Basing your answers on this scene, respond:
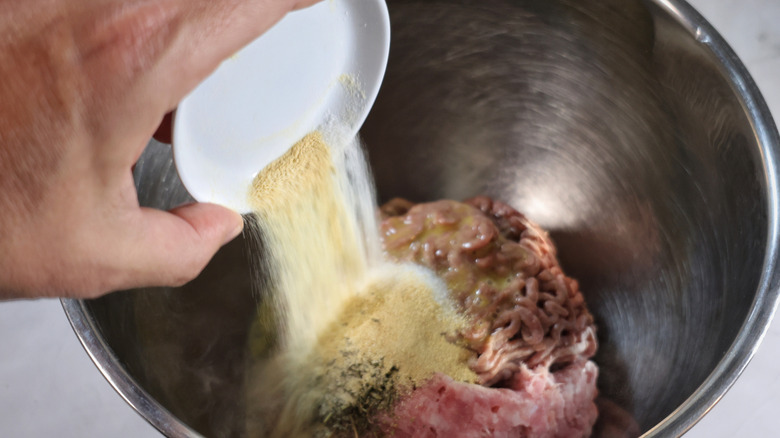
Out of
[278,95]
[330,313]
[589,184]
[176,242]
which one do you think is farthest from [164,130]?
[589,184]

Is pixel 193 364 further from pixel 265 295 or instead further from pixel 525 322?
pixel 525 322

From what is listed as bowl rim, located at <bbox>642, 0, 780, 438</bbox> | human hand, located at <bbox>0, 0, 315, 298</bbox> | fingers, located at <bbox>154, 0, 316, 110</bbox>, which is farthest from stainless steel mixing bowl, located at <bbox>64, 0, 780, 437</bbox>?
fingers, located at <bbox>154, 0, 316, 110</bbox>

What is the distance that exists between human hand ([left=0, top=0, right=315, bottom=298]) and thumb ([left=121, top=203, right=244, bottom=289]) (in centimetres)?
1

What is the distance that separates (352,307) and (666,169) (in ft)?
2.20

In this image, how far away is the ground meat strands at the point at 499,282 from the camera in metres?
1.20

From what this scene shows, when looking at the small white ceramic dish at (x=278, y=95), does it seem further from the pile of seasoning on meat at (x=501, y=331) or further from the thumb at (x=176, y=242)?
the pile of seasoning on meat at (x=501, y=331)

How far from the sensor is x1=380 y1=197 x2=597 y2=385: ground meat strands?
3.94ft

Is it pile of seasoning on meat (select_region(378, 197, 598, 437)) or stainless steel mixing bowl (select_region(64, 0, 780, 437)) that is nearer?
stainless steel mixing bowl (select_region(64, 0, 780, 437))

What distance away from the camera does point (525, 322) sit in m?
1.21

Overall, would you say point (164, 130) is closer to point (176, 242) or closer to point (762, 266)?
point (176, 242)

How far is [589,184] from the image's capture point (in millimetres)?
1420

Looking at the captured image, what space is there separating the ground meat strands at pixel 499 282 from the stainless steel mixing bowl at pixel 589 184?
0.12 m

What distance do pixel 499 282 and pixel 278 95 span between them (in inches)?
22.9

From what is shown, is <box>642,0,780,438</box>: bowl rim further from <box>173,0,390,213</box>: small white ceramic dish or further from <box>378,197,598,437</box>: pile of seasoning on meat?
<box>173,0,390,213</box>: small white ceramic dish
